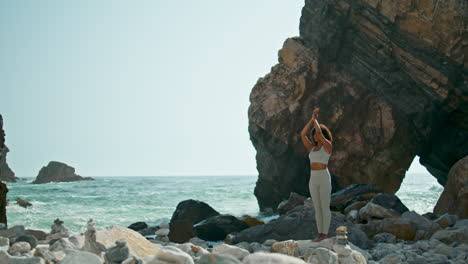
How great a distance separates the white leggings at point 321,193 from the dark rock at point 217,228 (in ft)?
16.1

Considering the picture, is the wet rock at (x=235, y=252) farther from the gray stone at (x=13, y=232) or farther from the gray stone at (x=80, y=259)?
the gray stone at (x=13, y=232)

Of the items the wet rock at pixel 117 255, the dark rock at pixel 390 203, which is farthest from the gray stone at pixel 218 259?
the dark rock at pixel 390 203

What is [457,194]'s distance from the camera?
48.1 ft

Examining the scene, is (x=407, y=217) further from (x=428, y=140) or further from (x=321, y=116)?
(x=321, y=116)

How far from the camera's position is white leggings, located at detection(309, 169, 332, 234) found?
754cm

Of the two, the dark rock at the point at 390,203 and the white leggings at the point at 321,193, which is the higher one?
the white leggings at the point at 321,193

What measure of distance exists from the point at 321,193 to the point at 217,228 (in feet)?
17.4

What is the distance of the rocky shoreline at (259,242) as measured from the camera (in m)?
4.65

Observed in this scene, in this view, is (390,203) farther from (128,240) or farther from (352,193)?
(128,240)

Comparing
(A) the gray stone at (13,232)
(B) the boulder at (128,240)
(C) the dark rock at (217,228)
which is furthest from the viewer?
(C) the dark rock at (217,228)

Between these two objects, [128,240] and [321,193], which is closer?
[128,240]

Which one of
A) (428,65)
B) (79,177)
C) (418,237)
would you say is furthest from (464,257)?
(79,177)

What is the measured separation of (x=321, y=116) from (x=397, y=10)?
7156 millimetres

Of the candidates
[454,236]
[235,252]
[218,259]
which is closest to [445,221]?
[454,236]
